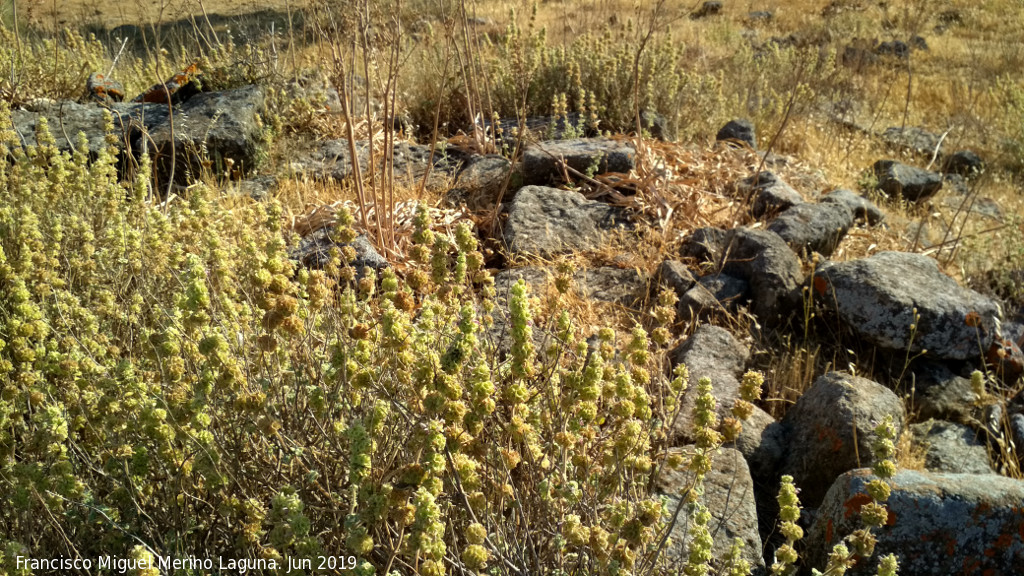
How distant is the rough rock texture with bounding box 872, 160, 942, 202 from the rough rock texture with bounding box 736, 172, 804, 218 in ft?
4.53

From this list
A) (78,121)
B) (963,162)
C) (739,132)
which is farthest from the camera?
(963,162)

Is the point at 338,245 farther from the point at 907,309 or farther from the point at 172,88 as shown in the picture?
the point at 172,88

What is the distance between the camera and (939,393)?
3447 mm

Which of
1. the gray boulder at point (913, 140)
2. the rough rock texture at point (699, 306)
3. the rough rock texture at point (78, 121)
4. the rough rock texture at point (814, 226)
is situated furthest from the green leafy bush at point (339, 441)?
the gray boulder at point (913, 140)

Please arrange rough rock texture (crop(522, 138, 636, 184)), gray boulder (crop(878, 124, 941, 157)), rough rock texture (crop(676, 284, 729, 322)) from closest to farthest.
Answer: rough rock texture (crop(676, 284, 729, 322)) → rough rock texture (crop(522, 138, 636, 184)) → gray boulder (crop(878, 124, 941, 157))

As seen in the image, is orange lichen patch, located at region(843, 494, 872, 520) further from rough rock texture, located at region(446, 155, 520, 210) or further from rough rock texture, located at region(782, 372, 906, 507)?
rough rock texture, located at region(446, 155, 520, 210)

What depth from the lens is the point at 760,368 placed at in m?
3.50

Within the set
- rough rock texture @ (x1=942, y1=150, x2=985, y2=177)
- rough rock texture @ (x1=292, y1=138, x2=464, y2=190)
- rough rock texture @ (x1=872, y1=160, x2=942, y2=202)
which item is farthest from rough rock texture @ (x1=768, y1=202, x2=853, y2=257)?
rough rock texture @ (x1=942, y1=150, x2=985, y2=177)

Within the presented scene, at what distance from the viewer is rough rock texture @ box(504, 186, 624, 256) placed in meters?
4.07

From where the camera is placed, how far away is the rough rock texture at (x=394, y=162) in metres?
4.79

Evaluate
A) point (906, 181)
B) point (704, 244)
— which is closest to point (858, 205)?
point (906, 181)

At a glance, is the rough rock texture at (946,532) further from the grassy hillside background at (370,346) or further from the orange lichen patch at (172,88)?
the orange lichen patch at (172,88)

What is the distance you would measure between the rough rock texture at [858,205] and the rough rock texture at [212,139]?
357cm

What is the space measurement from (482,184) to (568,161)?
1.79ft
